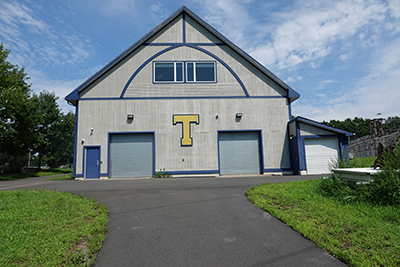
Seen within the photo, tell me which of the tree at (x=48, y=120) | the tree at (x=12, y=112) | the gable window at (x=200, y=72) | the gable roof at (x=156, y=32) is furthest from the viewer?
the tree at (x=48, y=120)

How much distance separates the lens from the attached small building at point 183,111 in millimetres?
14906

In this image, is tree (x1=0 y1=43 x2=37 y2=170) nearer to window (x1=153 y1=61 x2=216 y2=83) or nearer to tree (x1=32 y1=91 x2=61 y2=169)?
tree (x1=32 y1=91 x2=61 y2=169)

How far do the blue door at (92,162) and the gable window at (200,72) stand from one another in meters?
7.25

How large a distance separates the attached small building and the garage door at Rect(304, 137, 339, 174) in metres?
0.49

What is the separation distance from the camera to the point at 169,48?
52.4ft

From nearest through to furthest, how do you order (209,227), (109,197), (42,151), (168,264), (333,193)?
(168,264)
(209,227)
(333,193)
(109,197)
(42,151)

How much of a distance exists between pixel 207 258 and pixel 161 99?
12699 millimetres

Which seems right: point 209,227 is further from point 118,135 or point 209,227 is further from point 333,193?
point 118,135

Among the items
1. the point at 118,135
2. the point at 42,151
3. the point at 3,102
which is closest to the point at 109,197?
the point at 118,135

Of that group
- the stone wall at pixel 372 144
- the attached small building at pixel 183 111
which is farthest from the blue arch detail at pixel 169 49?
the stone wall at pixel 372 144

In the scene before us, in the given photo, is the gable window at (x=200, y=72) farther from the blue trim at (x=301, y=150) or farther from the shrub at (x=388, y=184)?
the shrub at (x=388, y=184)

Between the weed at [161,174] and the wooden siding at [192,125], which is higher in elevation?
the wooden siding at [192,125]

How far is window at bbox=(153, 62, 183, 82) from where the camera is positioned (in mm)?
15688

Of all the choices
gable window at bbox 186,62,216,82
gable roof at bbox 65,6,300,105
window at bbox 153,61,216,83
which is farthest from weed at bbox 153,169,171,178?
gable roof at bbox 65,6,300,105
